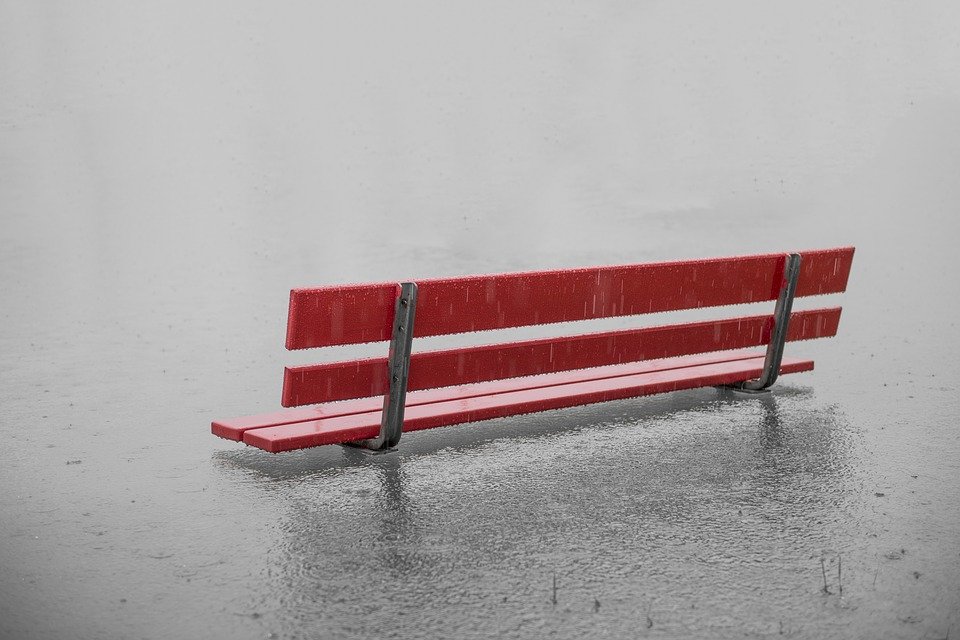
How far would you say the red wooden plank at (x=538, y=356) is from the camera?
659 cm

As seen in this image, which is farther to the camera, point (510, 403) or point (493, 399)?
point (493, 399)

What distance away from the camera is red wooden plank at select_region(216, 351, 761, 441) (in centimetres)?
686

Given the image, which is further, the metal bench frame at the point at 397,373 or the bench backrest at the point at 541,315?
the metal bench frame at the point at 397,373

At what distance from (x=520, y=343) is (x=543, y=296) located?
0.96 ft

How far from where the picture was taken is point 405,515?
19.2 feet

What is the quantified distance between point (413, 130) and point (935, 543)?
19799 millimetres

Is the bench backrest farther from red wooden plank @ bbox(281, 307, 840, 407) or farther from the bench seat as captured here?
the bench seat

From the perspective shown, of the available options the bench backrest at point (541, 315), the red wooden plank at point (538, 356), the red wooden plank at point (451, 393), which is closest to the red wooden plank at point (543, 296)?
the bench backrest at point (541, 315)

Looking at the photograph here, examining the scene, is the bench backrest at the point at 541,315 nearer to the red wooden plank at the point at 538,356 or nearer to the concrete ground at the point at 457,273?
the red wooden plank at the point at 538,356

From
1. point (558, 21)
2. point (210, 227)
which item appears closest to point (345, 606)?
point (210, 227)

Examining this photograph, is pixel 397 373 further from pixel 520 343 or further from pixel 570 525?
pixel 570 525

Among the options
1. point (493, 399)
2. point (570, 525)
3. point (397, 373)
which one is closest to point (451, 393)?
point (493, 399)

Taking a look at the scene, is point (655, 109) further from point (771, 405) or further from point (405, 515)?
point (405, 515)

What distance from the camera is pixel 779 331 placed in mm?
8727
